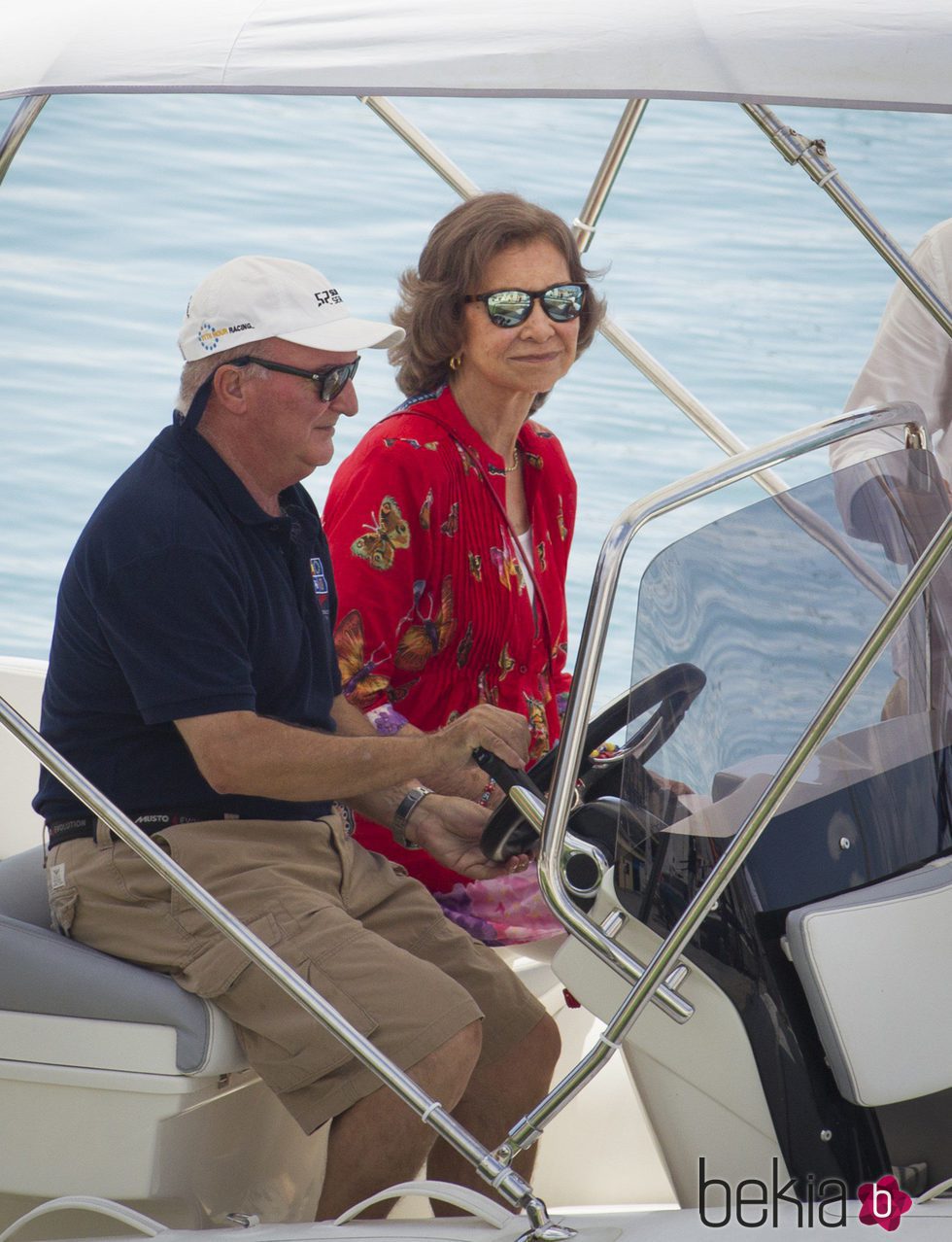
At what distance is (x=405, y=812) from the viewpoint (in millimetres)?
2139

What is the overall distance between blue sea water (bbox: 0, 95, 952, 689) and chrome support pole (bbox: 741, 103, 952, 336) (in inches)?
279

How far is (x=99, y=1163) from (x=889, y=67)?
4.54 ft

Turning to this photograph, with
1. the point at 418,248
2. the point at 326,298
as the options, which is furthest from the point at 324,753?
the point at 418,248

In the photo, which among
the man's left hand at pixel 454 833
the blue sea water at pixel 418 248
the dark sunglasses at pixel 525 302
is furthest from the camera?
the blue sea water at pixel 418 248

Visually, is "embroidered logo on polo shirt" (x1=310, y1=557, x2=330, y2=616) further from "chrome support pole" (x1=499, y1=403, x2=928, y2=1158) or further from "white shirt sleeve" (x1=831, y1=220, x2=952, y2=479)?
"white shirt sleeve" (x1=831, y1=220, x2=952, y2=479)

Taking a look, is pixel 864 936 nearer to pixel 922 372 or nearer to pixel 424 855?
pixel 424 855

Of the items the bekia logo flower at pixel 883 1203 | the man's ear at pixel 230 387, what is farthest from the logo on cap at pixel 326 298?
the bekia logo flower at pixel 883 1203

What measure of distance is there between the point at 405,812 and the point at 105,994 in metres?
0.47

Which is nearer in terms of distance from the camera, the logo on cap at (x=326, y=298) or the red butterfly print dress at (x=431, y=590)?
the logo on cap at (x=326, y=298)

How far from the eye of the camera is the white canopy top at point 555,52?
1430 millimetres

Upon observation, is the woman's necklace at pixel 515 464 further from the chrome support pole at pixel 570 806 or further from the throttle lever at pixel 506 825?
the chrome support pole at pixel 570 806

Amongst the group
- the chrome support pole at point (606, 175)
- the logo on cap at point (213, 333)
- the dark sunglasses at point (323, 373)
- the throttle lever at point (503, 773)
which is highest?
the chrome support pole at point (606, 175)

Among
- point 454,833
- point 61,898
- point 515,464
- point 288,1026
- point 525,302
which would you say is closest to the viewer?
point 288,1026

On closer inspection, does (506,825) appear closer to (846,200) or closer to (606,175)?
(846,200)
